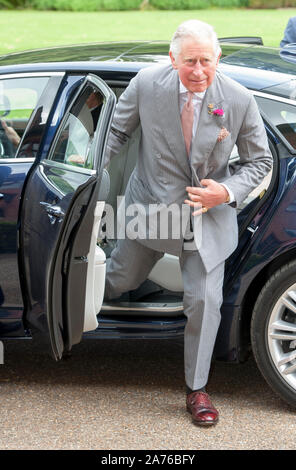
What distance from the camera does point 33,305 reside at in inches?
146

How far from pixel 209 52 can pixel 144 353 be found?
5.82 ft

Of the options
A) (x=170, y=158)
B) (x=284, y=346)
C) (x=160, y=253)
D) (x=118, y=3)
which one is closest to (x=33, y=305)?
(x=160, y=253)

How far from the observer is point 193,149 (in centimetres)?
351

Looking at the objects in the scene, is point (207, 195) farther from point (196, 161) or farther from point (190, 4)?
point (190, 4)

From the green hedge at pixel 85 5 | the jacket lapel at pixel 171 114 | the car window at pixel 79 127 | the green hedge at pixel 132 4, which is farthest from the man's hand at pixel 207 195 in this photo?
the green hedge at pixel 85 5

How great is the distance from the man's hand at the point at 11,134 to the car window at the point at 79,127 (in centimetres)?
25

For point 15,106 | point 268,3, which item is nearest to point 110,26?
point 268,3

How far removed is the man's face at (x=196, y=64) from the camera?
336 centimetres

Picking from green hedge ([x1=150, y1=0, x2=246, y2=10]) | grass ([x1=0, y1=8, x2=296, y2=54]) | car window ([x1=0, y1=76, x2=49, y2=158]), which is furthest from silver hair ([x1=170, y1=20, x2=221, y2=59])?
green hedge ([x1=150, y1=0, x2=246, y2=10])

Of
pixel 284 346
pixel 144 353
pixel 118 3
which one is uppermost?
pixel 284 346

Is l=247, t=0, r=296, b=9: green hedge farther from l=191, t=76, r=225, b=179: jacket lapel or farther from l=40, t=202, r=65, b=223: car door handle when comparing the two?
l=40, t=202, r=65, b=223: car door handle

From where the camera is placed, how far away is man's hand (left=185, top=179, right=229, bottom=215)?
346 cm

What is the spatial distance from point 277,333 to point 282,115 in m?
0.93
